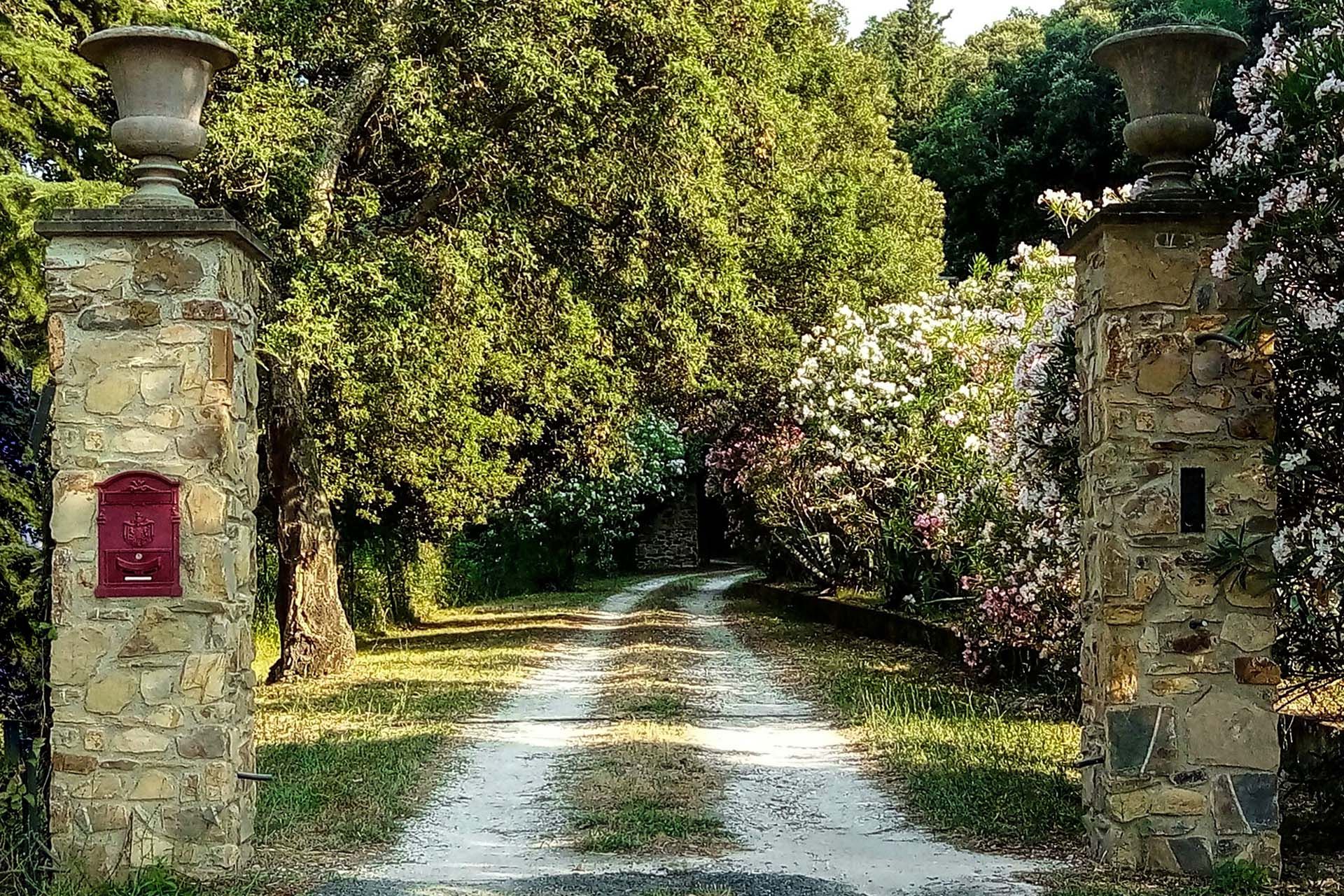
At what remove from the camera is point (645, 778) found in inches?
313

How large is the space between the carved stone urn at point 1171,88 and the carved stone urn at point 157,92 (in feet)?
12.9

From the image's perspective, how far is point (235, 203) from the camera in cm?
1141

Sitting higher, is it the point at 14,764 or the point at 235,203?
the point at 235,203

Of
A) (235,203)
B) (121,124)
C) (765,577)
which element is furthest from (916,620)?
(765,577)

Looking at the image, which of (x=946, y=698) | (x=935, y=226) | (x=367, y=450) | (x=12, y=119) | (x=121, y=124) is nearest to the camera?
(x=121, y=124)

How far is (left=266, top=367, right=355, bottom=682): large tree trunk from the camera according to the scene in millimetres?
13664

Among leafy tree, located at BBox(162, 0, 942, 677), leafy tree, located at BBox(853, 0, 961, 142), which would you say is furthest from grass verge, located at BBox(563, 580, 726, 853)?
leafy tree, located at BBox(853, 0, 961, 142)

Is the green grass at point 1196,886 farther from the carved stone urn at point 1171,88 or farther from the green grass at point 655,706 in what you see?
the green grass at point 655,706

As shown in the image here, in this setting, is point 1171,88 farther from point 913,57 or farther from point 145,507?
point 913,57

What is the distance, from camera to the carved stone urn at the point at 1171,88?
5785 mm

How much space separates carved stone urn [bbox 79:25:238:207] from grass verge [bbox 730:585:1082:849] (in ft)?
15.7

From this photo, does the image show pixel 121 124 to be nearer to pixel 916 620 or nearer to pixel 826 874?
pixel 826 874

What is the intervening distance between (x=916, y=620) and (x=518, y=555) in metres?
14.7

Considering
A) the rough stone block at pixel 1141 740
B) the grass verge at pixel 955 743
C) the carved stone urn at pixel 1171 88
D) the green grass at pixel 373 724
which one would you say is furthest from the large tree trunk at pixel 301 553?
the rough stone block at pixel 1141 740
